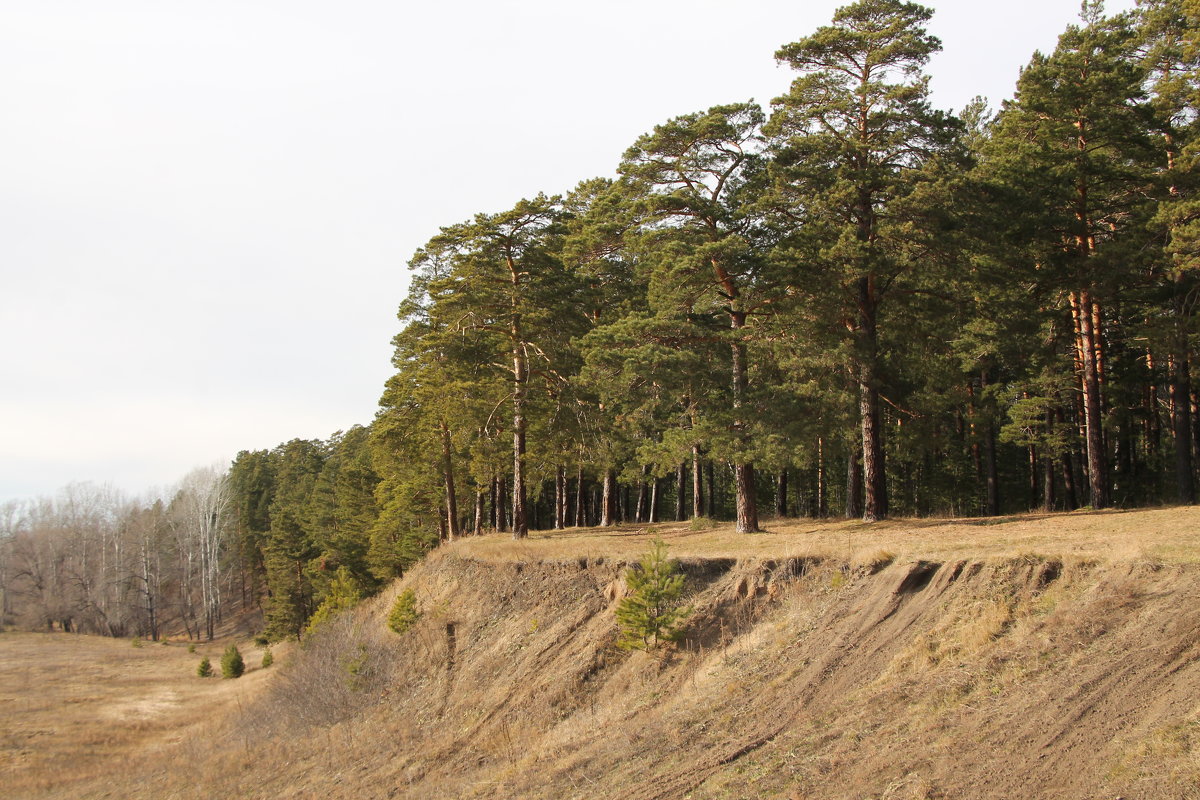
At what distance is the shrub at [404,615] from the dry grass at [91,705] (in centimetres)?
1103

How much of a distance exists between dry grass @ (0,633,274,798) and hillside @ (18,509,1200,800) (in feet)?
21.2

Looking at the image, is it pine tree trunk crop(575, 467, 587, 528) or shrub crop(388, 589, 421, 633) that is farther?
pine tree trunk crop(575, 467, 587, 528)

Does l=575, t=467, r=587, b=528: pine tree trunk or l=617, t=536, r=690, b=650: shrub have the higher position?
l=575, t=467, r=587, b=528: pine tree trunk

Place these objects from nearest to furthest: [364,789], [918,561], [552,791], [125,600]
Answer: [552,791] < [918,561] < [364,789] < [125,600]

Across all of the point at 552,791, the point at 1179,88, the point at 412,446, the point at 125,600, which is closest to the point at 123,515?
the point at 125,600

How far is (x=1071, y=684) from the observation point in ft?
30.7

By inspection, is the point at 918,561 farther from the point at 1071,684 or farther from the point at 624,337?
the point at 624,337

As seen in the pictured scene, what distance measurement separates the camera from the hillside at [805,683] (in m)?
8.80

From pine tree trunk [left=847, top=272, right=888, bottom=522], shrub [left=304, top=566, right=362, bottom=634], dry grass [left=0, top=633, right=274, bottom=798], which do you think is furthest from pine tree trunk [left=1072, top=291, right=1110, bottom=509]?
dry grass [left=0, top=633, right=274, bottom=798]

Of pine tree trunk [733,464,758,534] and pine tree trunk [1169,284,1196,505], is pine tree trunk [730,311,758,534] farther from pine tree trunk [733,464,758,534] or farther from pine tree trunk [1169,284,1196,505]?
pine tree trunk [1169,284,1196,505]

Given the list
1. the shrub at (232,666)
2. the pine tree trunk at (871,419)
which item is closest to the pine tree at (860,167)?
the pine tree trunk at (871,419)

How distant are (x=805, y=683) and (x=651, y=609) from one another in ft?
14.5

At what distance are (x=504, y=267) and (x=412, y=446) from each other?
10.4 m

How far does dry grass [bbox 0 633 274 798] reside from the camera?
28.6 metres
